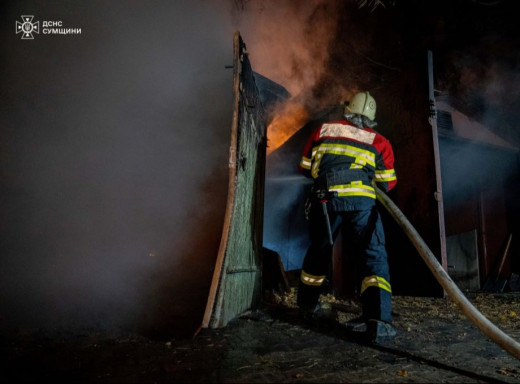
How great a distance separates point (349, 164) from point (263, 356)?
70.3 inches

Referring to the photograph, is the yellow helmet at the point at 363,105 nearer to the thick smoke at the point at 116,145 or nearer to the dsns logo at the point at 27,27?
the thick smoke at the point at 116,145

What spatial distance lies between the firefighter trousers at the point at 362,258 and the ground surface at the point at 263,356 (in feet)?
0.93

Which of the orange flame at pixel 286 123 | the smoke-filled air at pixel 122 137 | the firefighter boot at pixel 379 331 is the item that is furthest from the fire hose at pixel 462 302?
the orange flame at pixel 286 123

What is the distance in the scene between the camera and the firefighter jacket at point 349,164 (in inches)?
114

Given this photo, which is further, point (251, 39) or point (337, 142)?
point (251, 39)

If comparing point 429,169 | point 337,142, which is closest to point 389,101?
point 429,169

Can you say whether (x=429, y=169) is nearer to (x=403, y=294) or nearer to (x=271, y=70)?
A: (x=403, y=294)

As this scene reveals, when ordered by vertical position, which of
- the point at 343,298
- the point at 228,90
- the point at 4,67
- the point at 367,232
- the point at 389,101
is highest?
the point at 4,67

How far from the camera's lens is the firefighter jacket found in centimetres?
289

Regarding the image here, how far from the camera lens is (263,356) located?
6.70 feet

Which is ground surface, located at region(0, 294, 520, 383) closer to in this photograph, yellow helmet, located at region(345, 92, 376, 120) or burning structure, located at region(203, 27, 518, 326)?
burning structure, located at region(203, 27, 518, 326)

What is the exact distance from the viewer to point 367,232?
284 cm

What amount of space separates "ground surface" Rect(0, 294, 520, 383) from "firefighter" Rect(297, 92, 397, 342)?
0.38 meters

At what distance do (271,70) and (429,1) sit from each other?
→ 2.89 metres
